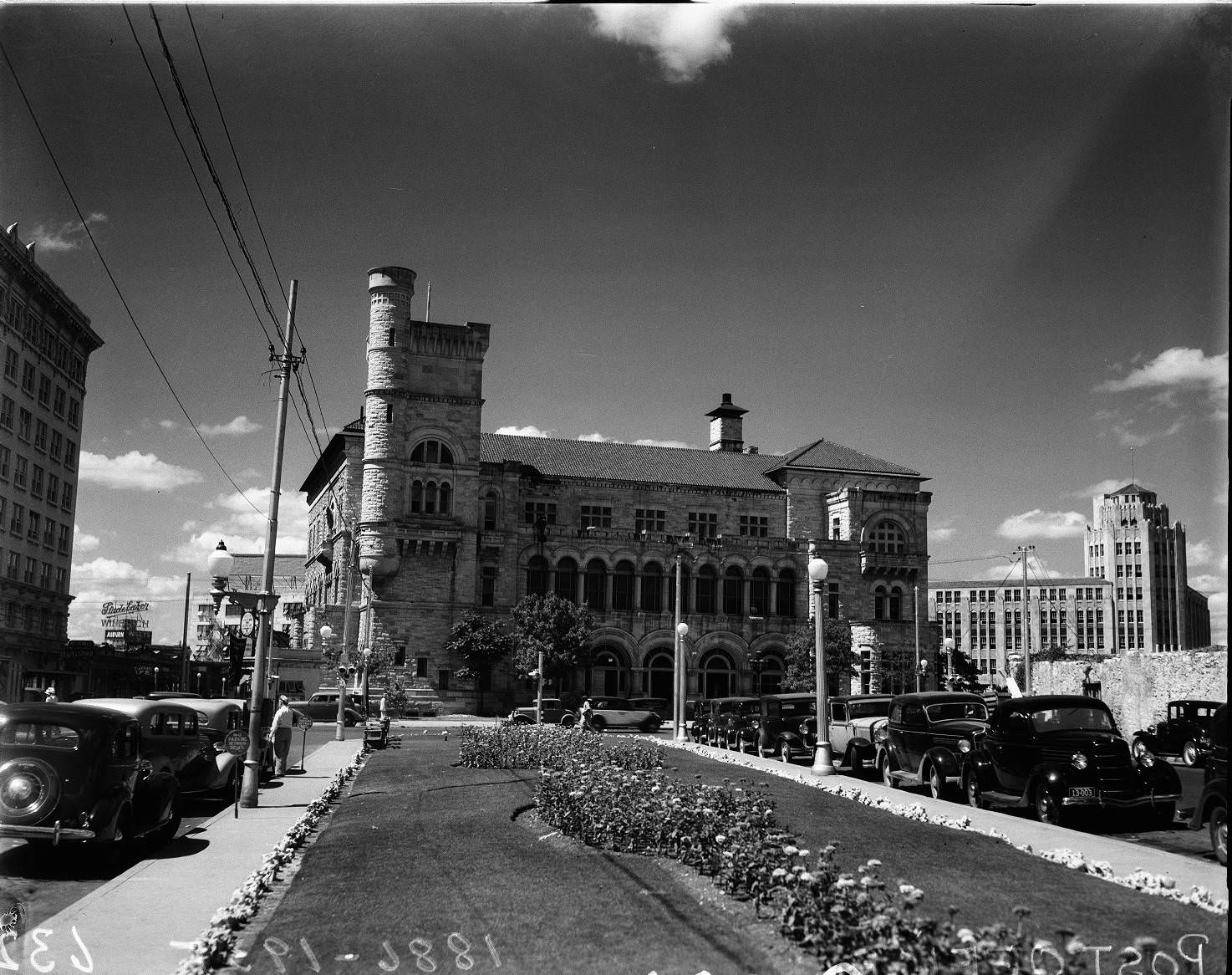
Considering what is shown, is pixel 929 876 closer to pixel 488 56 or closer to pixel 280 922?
pixel 280 922

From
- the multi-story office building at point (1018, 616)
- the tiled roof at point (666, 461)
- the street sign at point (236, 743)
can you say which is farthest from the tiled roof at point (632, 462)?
the street sign at point (236, 743)

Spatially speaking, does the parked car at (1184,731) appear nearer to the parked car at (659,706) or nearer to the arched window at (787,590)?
the parked car at (659,706)

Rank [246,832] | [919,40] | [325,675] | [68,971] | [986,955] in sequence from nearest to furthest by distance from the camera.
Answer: [986,955] → [68,971] → [919,40] → [246,832] → [325,675]

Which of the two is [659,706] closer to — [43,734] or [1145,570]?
[1145,570]

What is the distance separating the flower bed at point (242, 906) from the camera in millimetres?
6938

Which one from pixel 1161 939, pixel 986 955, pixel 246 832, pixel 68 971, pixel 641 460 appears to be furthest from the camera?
pixel 641 460

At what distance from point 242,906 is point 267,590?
9222mm

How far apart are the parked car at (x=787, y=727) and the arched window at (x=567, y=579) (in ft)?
120

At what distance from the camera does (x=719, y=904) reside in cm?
808

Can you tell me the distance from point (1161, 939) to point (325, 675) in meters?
56.7

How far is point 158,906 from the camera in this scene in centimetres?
905

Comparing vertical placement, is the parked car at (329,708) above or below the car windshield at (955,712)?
below

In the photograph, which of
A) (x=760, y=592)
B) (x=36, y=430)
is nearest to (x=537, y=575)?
(x=760, y=592)

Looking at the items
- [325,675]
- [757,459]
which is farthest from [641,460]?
[325,675]
